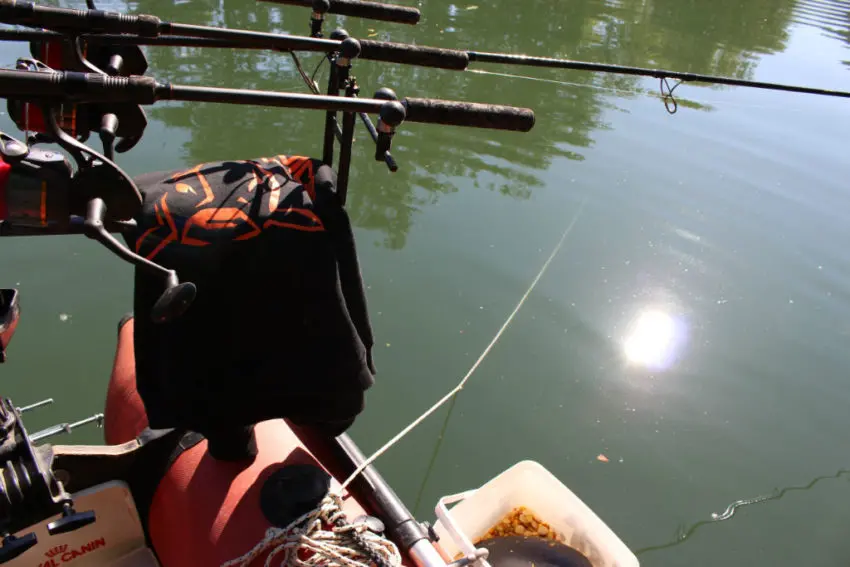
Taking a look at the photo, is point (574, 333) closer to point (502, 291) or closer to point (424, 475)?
point (502, 291)

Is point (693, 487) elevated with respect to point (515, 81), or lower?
lower

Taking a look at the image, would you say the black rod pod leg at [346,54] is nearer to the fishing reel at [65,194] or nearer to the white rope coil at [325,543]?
the fishing reel at [65,194]

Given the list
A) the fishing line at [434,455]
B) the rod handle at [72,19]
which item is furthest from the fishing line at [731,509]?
the rod handle at [72,19]

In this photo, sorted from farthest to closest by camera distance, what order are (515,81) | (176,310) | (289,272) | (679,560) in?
(515,81), (679,560), (289,272), (176,310)

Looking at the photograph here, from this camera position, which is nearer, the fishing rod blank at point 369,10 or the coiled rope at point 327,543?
the coiled rope at point 327,543

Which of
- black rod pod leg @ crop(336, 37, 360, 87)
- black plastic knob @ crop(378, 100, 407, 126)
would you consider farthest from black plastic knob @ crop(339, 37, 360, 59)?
black plastic knob @ crop(378, 100, 407, 126)

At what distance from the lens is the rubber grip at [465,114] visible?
4.25 ft

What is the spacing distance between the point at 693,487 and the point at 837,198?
11.7ft

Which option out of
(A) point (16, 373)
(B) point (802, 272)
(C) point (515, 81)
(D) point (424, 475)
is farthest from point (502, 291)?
(C) point (515, 81)

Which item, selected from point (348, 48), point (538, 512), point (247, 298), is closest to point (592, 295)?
point (538, 512)

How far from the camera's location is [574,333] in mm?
3635

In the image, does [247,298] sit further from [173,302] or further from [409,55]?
[409,55]

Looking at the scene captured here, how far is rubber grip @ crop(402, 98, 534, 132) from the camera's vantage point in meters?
1.29

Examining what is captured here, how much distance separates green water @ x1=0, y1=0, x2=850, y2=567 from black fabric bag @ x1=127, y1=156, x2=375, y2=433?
1.56 meters
